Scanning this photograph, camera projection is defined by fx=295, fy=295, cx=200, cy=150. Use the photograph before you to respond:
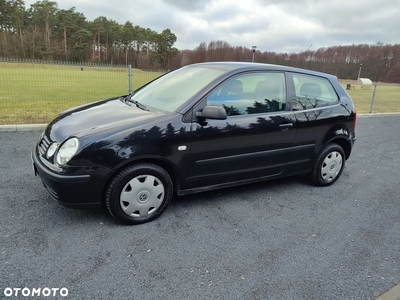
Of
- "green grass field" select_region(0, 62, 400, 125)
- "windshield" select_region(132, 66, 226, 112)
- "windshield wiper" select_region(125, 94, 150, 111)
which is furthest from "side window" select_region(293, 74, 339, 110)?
"green grass field" select_region(0, 62, 400, 125)

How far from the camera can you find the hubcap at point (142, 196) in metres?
2.85

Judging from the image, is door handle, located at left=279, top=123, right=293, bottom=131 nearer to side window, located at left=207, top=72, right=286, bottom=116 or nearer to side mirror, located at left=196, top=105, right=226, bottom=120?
side window, located at left=207, top=72, right=286, bottom=116

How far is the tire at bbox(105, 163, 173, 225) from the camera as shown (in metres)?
2.79

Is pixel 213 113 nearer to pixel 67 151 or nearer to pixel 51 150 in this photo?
pixel 67 151

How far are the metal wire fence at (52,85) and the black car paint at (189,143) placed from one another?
4.84 m

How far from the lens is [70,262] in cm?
235

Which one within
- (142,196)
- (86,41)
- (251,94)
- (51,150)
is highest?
(86,41)

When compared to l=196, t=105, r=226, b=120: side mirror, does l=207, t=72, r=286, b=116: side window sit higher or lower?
higher

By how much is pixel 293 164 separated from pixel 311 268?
5.34 feet

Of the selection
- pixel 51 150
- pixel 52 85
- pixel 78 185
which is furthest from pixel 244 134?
pixel 52 85

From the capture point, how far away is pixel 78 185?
2.65 metres

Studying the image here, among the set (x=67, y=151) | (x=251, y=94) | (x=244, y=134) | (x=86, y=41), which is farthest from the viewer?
(x=86, y=41)

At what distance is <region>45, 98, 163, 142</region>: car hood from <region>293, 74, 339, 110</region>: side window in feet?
6.04

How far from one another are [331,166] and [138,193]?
2794mm
